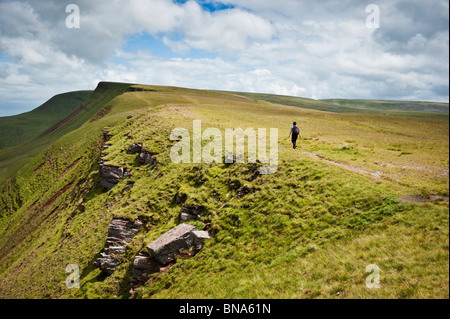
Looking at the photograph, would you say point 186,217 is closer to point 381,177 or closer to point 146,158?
point 381,177

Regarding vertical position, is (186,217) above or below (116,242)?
above

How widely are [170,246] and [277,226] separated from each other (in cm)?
918

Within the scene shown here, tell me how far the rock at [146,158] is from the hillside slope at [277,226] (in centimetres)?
53

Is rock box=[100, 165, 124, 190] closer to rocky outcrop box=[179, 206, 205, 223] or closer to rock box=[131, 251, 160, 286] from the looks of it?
rocky outcrop box=[179, 206, 205, 223]

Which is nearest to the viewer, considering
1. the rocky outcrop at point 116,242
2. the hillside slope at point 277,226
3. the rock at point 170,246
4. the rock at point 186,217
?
the hillside slope at point 277,226

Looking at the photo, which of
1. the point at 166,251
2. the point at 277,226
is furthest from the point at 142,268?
the point at 277,226

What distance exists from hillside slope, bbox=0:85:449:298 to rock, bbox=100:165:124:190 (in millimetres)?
378

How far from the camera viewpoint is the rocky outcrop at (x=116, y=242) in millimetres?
Answer: 22844

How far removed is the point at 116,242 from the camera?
23984mm

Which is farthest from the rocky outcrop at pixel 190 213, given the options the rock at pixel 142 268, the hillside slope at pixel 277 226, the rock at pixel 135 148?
the rock at pixel 135 148

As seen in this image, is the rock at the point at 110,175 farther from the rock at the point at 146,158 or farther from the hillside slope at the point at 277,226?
the rock at the point at 146,158

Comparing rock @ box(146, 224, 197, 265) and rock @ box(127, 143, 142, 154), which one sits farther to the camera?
rock @ box(127, 143, 142, 154)

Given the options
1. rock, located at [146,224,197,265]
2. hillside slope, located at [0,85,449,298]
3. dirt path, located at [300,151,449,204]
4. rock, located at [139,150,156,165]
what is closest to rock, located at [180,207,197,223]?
hillside slope, located at [0,85,449,298]

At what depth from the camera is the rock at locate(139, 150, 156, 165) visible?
122 feet
